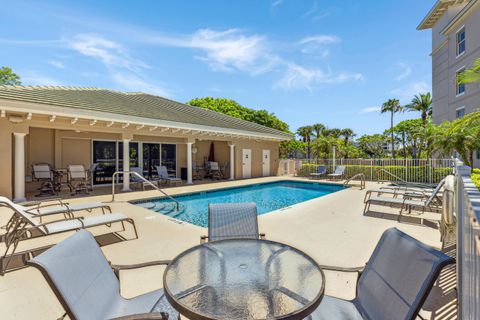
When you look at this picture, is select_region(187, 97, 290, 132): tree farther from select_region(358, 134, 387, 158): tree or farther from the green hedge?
the green hedge

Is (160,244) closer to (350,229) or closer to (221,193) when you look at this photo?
(350,229)

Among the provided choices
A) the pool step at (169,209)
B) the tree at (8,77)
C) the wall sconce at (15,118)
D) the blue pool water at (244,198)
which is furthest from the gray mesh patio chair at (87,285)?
the tree at (8,77)

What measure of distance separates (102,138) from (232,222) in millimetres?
11912

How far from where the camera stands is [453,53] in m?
18.5

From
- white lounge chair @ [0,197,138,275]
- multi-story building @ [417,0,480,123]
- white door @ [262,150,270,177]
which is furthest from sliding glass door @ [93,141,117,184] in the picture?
multi-story building @ [417,0,480,123]

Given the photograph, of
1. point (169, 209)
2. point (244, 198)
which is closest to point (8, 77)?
point (169, 209)

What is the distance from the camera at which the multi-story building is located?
51.5 feet

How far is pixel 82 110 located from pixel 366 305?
34.1 ft

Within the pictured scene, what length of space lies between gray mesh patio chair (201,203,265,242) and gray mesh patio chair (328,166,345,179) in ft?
44.2

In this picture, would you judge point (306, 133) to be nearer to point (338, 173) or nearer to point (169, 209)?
point (338, 173)

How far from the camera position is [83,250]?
77.3 inches

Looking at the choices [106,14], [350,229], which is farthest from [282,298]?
[106,14]

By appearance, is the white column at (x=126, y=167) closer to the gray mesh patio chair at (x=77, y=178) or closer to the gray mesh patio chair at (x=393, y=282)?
the gray mesh patio chair at (x=77, y=178)

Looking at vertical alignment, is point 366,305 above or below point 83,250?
below
